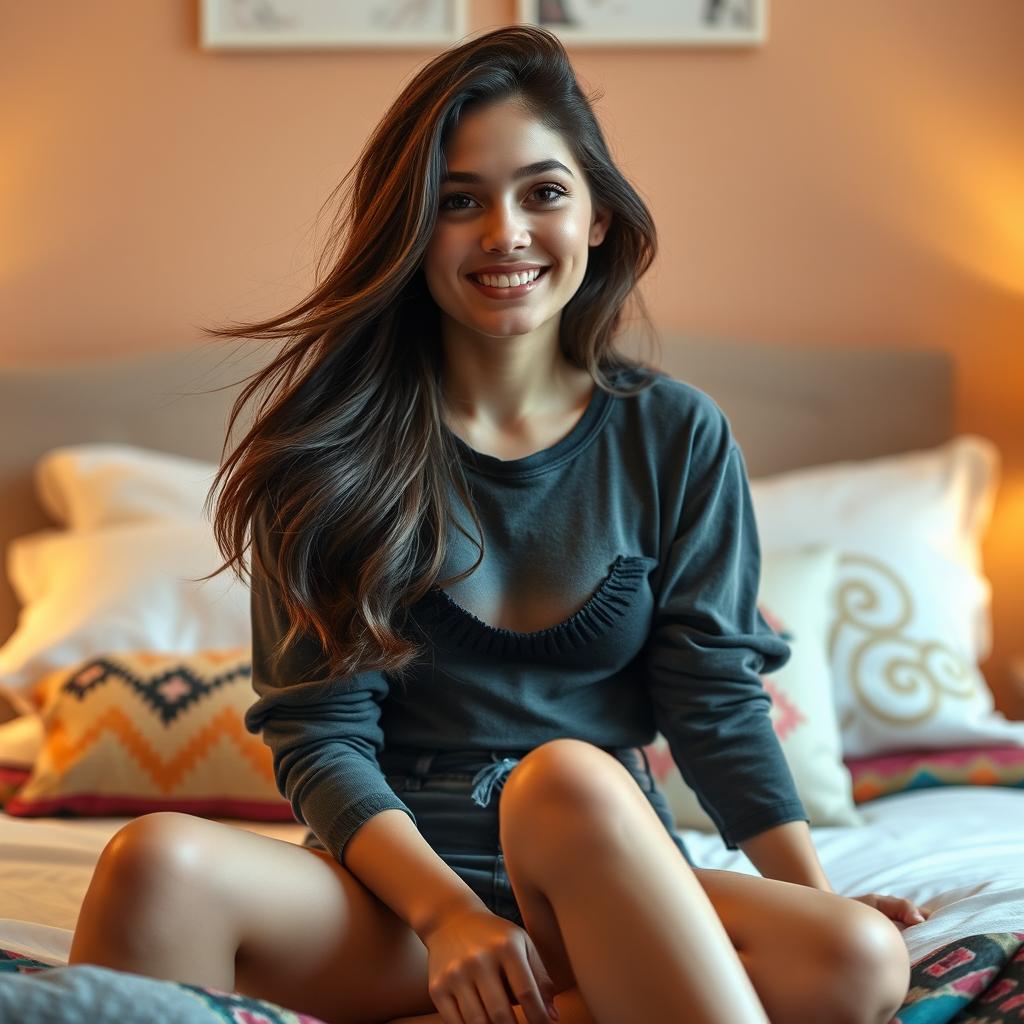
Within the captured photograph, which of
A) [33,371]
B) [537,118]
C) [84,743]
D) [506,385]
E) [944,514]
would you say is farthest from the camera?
[33,371]

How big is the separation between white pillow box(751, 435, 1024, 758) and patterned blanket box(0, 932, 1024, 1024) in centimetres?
84

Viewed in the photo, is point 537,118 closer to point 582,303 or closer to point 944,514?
point 582,303

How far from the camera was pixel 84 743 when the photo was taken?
1.82 metres

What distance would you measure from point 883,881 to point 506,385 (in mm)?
705

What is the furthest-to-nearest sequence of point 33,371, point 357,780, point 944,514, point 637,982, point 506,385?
point 33,371, point 944,514, point 506,385, point 357,780, point 637,982

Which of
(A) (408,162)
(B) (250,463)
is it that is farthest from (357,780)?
(A) (408,162)

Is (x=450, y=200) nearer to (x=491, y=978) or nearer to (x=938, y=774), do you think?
(x=491, y=978)

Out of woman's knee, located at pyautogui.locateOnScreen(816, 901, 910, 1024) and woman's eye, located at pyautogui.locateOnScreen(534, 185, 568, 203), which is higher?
woman's eye, located at pyautogui.locateOnScreen(534, 185, 568, 203)

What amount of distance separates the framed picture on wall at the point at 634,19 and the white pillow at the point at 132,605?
1.14m

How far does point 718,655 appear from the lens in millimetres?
1329

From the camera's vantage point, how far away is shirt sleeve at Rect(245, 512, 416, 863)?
1.19 meters

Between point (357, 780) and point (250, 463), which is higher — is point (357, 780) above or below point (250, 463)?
below

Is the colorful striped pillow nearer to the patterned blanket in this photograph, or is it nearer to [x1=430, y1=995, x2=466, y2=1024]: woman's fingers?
the patterned blanket

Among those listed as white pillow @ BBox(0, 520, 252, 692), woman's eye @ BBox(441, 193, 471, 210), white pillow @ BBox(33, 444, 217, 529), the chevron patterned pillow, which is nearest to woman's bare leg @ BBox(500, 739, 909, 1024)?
woman's eye @ BBox(441, 193, 471, 210)
